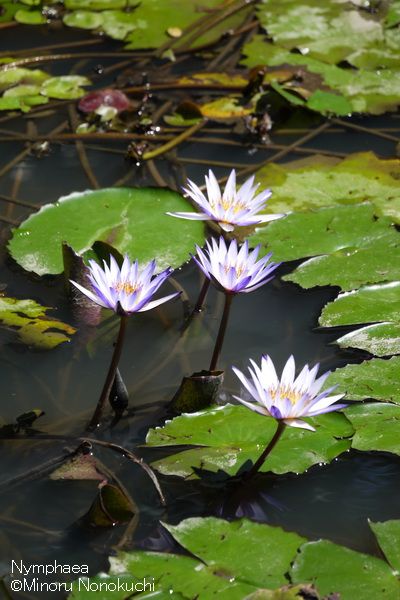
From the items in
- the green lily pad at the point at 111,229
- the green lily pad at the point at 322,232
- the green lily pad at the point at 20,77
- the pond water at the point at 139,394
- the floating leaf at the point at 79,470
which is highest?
the green lily pad at the point at 20,77

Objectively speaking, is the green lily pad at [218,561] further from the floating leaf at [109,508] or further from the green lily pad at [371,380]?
the green lily pad at [371,380]

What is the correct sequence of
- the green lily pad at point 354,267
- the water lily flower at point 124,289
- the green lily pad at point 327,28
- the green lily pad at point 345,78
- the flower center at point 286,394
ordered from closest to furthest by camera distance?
the flower center at point 286,394 < the water lily flower at point 124,289 < the green lily pad at point 354,267 < the green lily pad at point 345,78 < the green lily pad at point 327,28

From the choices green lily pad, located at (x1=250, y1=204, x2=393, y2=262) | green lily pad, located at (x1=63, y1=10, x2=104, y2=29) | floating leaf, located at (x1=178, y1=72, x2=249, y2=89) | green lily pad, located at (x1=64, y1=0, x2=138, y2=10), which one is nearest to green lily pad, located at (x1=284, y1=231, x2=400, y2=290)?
green lily pad, located at (x1=250, y1=204, x2=393, y2=262)

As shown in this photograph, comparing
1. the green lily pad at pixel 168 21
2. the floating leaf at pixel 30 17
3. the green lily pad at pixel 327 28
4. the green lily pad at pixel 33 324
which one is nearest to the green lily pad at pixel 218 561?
the green lily pad at pixel 33 324

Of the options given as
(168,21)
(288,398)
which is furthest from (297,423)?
(168,21)

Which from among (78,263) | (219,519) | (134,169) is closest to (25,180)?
(134,169)

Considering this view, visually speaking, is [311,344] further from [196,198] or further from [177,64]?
[177,64]

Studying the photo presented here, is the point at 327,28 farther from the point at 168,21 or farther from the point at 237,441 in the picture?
the point at 237,441
